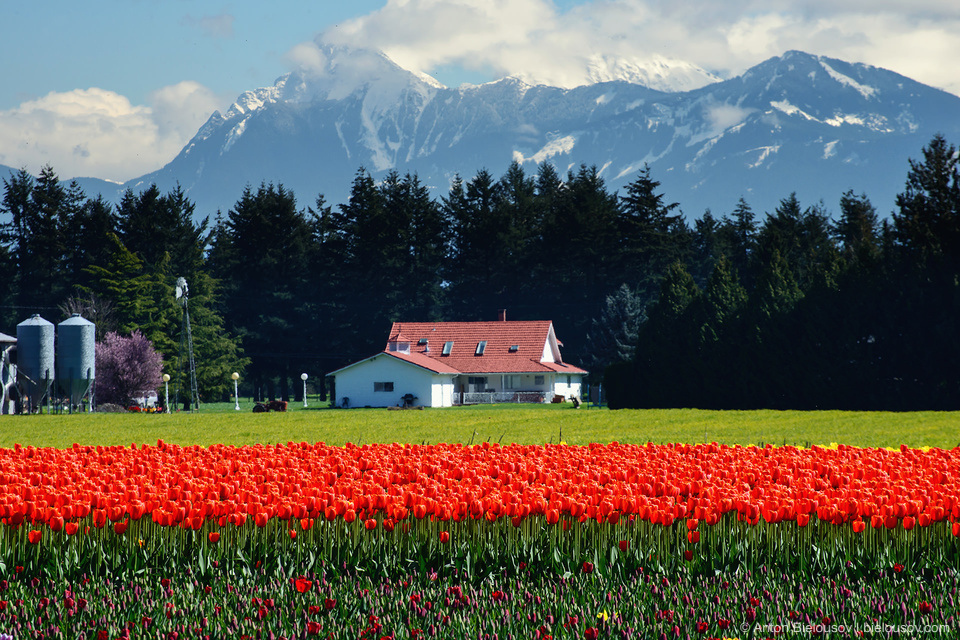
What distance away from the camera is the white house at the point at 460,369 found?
5272 cm

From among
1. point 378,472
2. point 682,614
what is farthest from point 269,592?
point 378,472

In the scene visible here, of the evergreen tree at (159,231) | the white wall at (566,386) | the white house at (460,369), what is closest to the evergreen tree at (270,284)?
A: the evergreen tree at (159,231)

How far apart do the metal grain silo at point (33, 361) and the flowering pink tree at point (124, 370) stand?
24.2 ft

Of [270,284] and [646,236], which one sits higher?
[646,236]

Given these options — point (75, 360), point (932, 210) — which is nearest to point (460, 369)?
point (75, 360)

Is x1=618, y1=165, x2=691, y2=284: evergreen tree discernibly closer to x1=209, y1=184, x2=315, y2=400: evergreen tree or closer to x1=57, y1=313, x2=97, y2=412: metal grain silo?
x1=209, y1=184, x2=315, y2=400: evergreen tree

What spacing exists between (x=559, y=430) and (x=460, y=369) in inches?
1457

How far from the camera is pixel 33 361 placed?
43.2 meters

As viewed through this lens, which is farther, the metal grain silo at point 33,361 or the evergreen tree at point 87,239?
the evergreen tree at point 87,239

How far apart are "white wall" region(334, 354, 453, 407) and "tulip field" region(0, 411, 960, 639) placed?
144 ft

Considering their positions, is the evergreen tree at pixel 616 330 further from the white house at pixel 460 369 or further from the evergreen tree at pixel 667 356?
the evergreen tree at pixel 667 356

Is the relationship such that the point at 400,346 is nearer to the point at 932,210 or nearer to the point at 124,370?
the point at 124,370

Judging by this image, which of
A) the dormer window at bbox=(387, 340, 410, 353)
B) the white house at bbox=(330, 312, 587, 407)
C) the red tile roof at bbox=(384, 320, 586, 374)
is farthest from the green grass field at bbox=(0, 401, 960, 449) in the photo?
the dormer window at bbox=(387, 340, 410, 353)

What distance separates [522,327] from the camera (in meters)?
58.2
